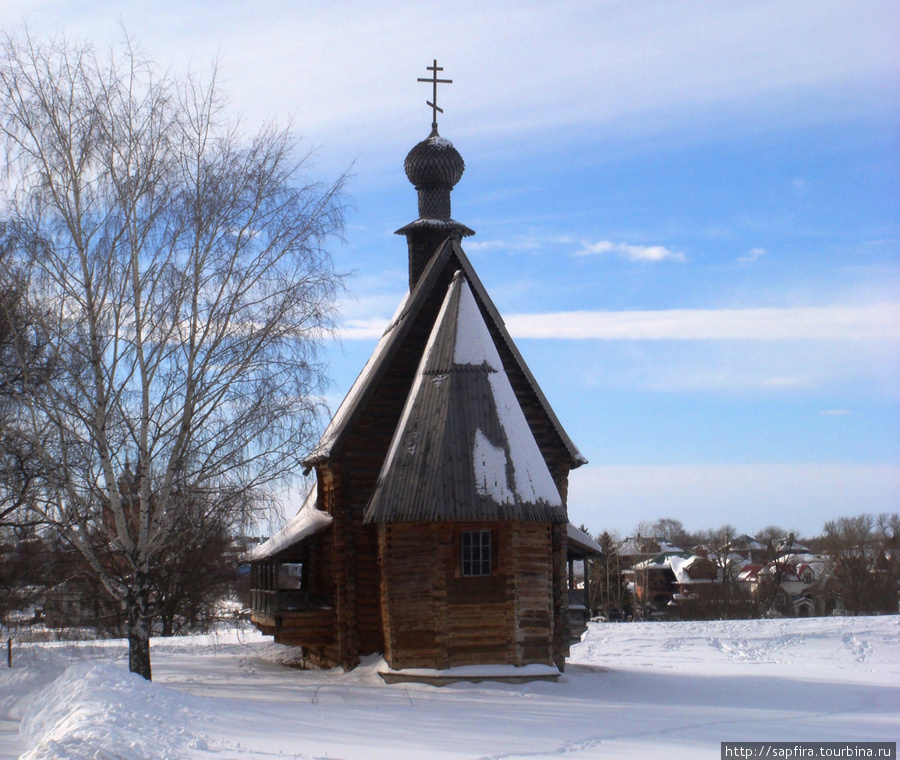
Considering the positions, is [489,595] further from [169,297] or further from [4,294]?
[4,294]

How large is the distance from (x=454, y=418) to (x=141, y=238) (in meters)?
5.56

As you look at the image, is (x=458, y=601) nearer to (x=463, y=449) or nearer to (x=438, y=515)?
(x=438, y=515)

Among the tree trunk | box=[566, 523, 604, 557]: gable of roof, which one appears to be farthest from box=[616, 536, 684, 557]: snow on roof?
the tree trunk

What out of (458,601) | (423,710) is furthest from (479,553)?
(423,710)

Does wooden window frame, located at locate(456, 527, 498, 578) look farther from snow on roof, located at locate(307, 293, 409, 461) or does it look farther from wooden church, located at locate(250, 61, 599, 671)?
snow on roof, located at locate(307, 293, 409, 461)

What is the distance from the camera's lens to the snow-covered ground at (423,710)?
9672 mm

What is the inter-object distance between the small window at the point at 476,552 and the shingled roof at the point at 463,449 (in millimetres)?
825

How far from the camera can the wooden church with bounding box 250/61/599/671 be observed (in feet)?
47.4

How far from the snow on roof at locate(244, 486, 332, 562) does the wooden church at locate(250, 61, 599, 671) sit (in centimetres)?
5

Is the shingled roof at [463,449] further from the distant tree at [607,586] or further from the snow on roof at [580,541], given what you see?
the distant tree at [607,586]

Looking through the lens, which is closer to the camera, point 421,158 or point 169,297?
point 169,297

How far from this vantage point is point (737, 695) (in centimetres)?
1446

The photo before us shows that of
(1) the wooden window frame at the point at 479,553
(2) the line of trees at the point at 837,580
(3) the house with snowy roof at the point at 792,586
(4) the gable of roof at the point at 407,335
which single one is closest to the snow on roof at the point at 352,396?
(4) the gable of roof at the point at 407,335

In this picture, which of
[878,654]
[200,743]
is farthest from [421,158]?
[878,654]
